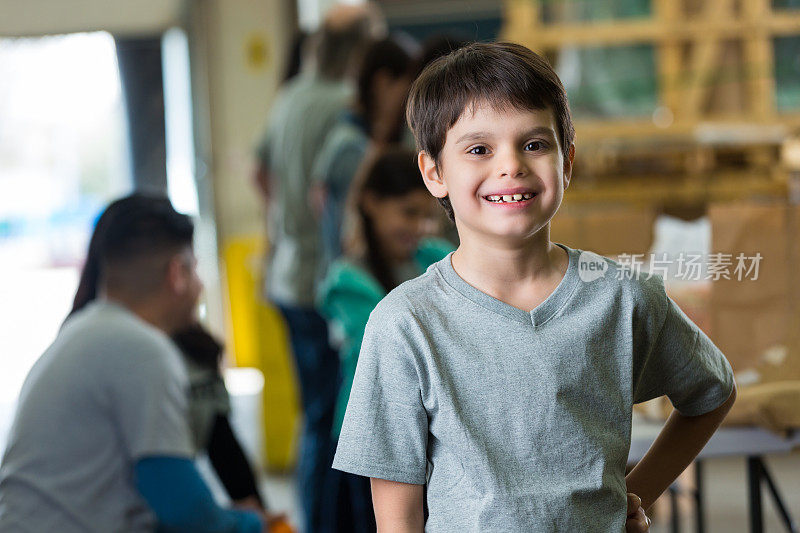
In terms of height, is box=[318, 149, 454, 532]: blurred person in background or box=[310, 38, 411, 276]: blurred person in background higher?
box=[310, 38, 411, 276]: blurred person in background

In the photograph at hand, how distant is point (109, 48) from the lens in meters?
3.06

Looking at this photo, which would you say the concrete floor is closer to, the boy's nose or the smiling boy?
the smiling boy

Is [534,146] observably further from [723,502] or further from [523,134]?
[723,502]

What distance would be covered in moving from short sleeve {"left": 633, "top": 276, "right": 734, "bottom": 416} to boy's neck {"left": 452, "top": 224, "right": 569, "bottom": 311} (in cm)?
9

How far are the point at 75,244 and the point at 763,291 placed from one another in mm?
3183

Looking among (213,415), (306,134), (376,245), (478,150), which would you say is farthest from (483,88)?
(306,134)

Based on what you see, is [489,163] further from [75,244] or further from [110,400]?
[75,244]

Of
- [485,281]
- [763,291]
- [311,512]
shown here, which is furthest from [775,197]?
[311,512]

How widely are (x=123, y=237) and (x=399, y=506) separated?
2.97 feet

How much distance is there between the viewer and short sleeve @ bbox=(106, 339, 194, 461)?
1548 millimetres

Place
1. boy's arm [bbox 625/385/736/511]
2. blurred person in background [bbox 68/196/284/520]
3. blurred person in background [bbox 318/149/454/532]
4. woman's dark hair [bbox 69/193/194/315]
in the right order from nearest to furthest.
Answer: boy's arm [bbox 625/385/736/511] → woman's dark hair [bbox 69/193/194/315] → blurred person in background [bbox 68/196/284/520] → blurred person in background [bbox 318/149/454/532]

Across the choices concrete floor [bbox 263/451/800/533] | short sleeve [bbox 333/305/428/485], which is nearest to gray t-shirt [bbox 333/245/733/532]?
short sleeve [bbox 333/305/428/485]

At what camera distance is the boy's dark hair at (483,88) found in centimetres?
78

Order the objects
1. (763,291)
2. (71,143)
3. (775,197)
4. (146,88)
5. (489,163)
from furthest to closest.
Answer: (146,88), (71,143), (775,197), (763,291), (489,163)
